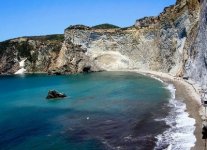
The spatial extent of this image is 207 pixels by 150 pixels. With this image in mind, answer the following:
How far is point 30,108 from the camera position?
196ft

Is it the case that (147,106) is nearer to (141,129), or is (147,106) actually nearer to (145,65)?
(141,129)

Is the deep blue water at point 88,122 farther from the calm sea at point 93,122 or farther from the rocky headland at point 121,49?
the rocky headland at point 121,49

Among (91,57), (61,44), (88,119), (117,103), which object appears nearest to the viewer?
(88,119)

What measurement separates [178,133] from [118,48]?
307 feet

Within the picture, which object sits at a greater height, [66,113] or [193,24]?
[193,24]

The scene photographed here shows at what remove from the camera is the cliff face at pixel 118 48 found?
94456 mm

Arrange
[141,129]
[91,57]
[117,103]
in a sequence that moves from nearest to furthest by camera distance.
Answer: [141,129], [117,103], [91,57]

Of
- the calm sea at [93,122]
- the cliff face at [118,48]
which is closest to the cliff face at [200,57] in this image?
the cliff face at [118,48]

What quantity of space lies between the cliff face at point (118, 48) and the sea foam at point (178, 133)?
113 feet

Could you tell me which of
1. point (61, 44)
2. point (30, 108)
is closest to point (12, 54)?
point (61, 44)

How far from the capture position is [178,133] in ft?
120

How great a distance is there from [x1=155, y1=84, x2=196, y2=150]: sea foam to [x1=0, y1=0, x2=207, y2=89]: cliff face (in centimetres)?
3439

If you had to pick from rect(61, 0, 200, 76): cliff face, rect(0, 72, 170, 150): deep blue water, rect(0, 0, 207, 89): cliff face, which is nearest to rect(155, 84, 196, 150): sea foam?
rect(0, 72, 170, 150): deep blue water

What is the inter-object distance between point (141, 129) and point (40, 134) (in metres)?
10.3
